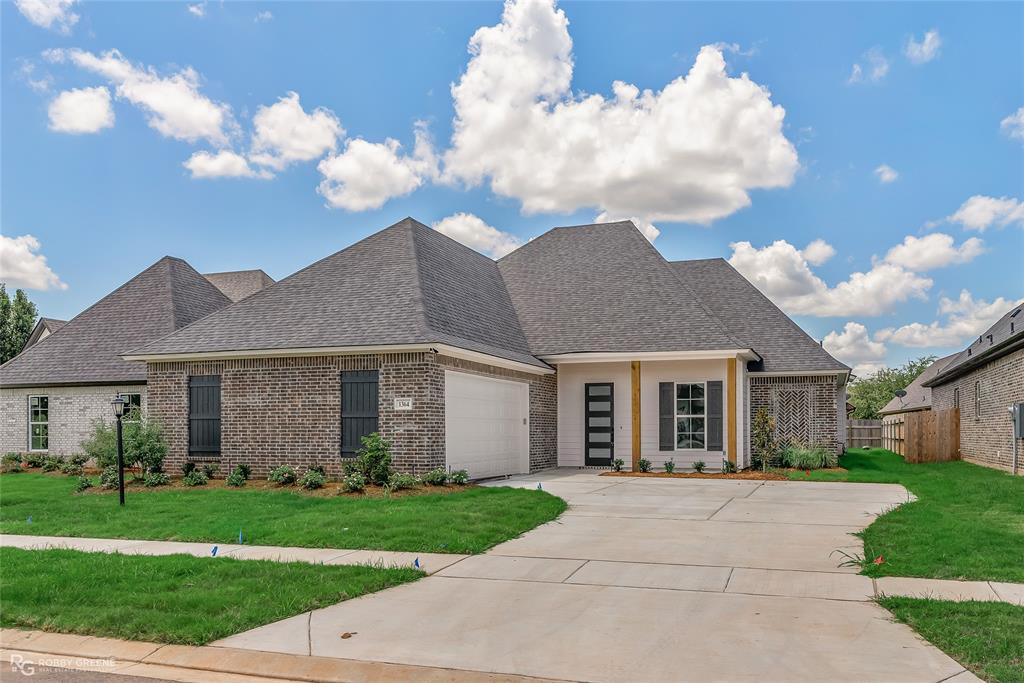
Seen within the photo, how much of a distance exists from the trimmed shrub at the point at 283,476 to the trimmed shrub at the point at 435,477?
3.10 metres

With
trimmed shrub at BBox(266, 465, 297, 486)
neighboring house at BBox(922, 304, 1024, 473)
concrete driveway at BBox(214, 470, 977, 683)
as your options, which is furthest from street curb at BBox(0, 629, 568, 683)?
neighboring house at BBox(922, 304, 1024, 473)

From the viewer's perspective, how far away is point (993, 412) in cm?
2509

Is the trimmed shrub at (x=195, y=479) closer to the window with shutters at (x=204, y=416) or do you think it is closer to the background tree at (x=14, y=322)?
the window with shutters at (x=204, y=416)

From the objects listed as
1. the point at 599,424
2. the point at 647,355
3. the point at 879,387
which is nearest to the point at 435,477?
the point at 647,355

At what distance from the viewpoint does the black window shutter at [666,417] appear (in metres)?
23.3

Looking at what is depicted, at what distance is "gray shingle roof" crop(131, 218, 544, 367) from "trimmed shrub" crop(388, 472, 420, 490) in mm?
2687

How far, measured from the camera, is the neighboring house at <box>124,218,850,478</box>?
58.6 ft

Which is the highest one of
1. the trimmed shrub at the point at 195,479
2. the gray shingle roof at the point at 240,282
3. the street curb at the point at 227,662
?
the gray shingle roof at the point at 240,282

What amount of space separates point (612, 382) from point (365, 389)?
8348 millimetres

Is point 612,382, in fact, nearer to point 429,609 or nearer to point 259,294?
point 259,294

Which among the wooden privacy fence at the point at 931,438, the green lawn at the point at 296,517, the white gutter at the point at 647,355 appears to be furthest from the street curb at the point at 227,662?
the wooden privacy fence at the point at 931,438

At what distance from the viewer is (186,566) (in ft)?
29.2

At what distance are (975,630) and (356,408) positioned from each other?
524 inches

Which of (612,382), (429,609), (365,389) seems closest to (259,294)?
(365,389)
